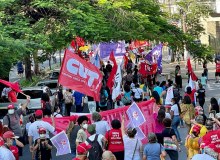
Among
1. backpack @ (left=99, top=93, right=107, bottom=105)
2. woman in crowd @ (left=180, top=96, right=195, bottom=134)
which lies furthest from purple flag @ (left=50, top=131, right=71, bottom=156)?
backpack @ (left=99, top=93, right=107, bottom=105)

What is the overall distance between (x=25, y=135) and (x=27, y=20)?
7.04 meters

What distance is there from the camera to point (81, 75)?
12.4m

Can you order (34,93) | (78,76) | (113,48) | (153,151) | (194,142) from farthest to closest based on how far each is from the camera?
(113,48)
(34,93)
(78,76)
(194,142)
(153,151)

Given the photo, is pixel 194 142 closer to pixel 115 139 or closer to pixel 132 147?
pixel 132 147

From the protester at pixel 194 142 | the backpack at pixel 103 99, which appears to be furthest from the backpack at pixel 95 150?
the backpack at pixel 103 99

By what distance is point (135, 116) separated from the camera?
36.0 ft

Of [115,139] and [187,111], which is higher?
[115,139]

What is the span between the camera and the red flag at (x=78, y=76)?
1193 centimetres

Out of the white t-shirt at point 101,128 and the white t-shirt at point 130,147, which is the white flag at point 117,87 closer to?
the white t-shirt at point 101,128

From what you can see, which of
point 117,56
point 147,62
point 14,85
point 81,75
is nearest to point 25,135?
point 14,85

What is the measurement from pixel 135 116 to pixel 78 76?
7.34 ft

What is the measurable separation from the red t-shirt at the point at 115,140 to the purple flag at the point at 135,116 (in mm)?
1715

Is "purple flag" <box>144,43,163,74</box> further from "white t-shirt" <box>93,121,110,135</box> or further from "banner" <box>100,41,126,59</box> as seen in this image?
"white t-shirt" <box>93,121,110,135</box>

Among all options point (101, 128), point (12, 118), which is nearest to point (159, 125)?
point (101, 128)
